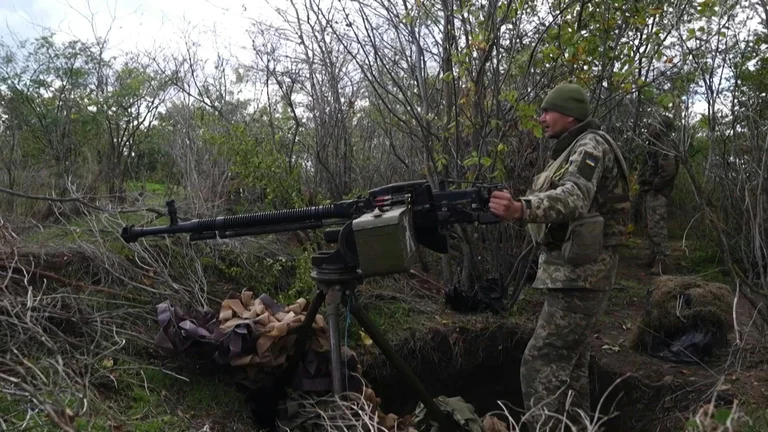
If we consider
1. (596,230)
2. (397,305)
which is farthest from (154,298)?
(596,230)

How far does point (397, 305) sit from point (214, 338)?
1.98 metres

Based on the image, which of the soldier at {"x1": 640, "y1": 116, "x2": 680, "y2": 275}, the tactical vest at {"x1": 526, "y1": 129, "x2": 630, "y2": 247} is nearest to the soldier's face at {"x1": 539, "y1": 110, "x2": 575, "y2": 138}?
the tactical vest at {"x1": 526, "y1": 129, "x2": 630, "y2": 247}

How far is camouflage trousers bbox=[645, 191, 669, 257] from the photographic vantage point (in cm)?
780

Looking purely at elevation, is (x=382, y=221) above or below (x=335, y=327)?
above

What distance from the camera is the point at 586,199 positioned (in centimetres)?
323

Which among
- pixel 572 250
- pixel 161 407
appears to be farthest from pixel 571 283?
pixel 161 407

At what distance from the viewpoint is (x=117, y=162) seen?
23.1ft

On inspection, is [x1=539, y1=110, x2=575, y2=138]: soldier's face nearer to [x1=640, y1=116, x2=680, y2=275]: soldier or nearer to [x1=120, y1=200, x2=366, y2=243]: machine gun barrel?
[x1=120, y1=200, x2=366, y2=243]: machine gun barrel

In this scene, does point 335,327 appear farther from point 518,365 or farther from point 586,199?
point 518,365

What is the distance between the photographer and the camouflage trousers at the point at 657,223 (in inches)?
307

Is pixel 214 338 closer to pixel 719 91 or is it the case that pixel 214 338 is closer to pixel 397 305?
pixel 397 305

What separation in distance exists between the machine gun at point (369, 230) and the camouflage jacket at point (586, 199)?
415mm

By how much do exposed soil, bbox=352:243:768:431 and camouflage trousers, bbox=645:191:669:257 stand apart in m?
2.14

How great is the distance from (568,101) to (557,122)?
0.44 feet
